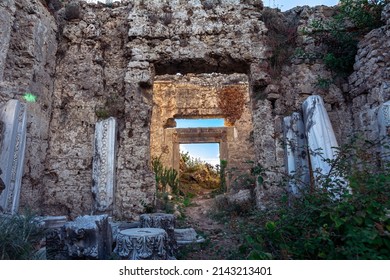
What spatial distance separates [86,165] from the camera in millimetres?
4812

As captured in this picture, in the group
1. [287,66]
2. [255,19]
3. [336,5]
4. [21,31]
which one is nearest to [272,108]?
[287,66]

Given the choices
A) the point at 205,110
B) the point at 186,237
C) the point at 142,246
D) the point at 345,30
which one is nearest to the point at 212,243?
the point at 186,237

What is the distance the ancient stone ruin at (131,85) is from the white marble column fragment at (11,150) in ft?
0.53

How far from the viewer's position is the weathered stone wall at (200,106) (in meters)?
10.7

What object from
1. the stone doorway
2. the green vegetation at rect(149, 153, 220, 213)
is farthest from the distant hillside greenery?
the stone doorway

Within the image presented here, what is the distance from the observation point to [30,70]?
4.41 meters

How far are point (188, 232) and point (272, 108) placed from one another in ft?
8.51

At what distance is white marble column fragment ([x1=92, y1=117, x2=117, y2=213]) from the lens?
14.7 feet

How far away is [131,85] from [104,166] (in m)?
1.49

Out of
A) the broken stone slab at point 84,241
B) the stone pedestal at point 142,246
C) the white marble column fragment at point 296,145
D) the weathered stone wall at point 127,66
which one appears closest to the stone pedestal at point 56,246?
→ the broken stone slab at point 84,241

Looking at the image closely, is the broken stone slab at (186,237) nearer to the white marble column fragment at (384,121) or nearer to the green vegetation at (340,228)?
the green vegetation at (340,228)

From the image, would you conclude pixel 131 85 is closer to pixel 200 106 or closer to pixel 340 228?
pixel 340 228
